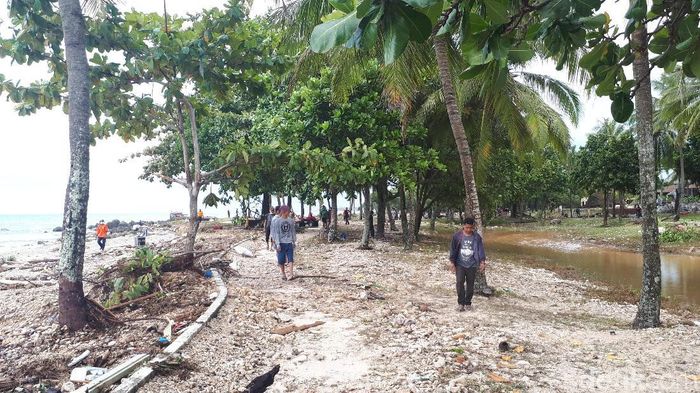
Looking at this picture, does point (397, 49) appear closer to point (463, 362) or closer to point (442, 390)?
point (442, 390)

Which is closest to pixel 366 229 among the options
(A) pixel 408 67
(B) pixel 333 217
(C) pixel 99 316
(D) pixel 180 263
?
(B) pixel 333 217

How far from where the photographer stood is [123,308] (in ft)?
20.4

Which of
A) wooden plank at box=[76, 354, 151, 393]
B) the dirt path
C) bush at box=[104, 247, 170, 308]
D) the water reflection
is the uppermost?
bush at box=[104, 247, 170, 308]

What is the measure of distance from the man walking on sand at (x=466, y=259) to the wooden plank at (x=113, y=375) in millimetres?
4689

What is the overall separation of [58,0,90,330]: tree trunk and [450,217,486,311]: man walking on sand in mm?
5223

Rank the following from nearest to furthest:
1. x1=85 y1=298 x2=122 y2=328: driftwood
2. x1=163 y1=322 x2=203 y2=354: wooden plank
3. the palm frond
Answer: x1=163 y1=322 x2=203 y2=354: wooden plank → x1=85 y1=298 x2=122 y2=328: driftwood → the palm frond

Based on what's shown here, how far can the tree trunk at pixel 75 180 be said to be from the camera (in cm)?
528

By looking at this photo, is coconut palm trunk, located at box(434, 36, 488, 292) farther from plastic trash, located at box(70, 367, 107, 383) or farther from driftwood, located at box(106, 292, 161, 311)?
plastic trash, located at box(70, 367, 107, 383)

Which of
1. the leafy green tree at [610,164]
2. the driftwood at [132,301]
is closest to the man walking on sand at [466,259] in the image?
the driftwood at [132,301]

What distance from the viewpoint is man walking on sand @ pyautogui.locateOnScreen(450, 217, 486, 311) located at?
7.08 m

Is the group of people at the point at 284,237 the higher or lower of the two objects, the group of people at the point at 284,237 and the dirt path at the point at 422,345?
the higher

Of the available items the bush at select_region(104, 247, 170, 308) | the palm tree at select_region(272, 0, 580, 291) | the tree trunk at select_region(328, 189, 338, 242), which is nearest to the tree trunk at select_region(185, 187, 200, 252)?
the bush at select_region(104, 247, 170, 308)

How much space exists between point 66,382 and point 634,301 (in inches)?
415

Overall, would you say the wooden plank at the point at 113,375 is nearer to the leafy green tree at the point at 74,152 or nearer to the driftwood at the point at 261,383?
the driftwood at the point at 261,383
